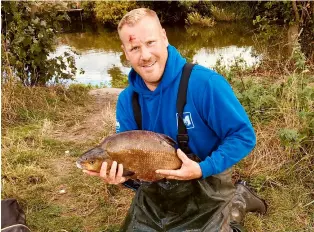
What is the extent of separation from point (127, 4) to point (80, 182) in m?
17.0

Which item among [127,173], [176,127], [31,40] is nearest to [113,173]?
[127,173]

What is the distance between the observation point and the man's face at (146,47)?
7.72ft

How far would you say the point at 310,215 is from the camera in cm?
321

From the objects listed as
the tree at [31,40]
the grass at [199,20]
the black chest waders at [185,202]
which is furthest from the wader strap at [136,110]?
the grass at [199,20]

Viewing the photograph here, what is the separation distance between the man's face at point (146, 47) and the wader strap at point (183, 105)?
0.47 ft

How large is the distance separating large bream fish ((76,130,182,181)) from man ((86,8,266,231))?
51mm

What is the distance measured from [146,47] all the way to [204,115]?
1.65 ft

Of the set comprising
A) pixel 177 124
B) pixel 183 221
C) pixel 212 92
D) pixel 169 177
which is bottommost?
pixel 183 221

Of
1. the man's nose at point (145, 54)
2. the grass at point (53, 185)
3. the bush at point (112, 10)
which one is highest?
the man's nose at point (145, 54)

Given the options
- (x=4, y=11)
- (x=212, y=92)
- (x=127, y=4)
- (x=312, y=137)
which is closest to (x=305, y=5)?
(x=312, y=137)

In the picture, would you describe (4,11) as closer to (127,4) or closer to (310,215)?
(310,215)

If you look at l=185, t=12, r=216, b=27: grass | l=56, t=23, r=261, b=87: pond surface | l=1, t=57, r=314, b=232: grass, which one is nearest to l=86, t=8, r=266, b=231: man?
l=1, t=57, r=314, b=232: grass

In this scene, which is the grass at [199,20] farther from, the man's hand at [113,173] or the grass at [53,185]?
the man's hand at [113,173]

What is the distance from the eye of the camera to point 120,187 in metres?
3.74
